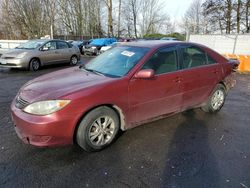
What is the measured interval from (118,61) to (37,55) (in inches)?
Answer: 300

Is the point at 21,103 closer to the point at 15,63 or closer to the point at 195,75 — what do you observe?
the point at 195,75

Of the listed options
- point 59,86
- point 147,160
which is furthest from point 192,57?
point 59,86

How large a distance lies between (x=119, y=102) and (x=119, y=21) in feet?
125

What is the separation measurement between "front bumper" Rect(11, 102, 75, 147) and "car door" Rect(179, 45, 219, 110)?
6.98 ft

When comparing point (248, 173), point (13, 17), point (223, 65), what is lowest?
point (248, 173)

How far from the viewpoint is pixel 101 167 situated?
2.81 meters

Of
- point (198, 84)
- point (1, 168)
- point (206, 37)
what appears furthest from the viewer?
point (206, 37)

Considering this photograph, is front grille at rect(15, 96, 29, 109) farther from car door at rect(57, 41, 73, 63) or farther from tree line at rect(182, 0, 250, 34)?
tree line at rect(182, 0, 250, 34)

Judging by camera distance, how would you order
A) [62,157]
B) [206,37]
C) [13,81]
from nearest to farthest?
[62,157], [13,81], [206,37]

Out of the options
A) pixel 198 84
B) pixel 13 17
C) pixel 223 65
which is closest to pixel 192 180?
pixel 198 84

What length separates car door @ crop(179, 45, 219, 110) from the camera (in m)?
3.98

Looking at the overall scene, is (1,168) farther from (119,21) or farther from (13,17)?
(119,21)

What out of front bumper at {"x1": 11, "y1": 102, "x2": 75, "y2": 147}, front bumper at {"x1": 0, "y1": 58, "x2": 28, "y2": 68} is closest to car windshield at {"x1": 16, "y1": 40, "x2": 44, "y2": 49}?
front bumper at {"x1": 0, "y1": 58, "x2": 28, "y2": 68}

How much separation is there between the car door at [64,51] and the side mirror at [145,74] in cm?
892
